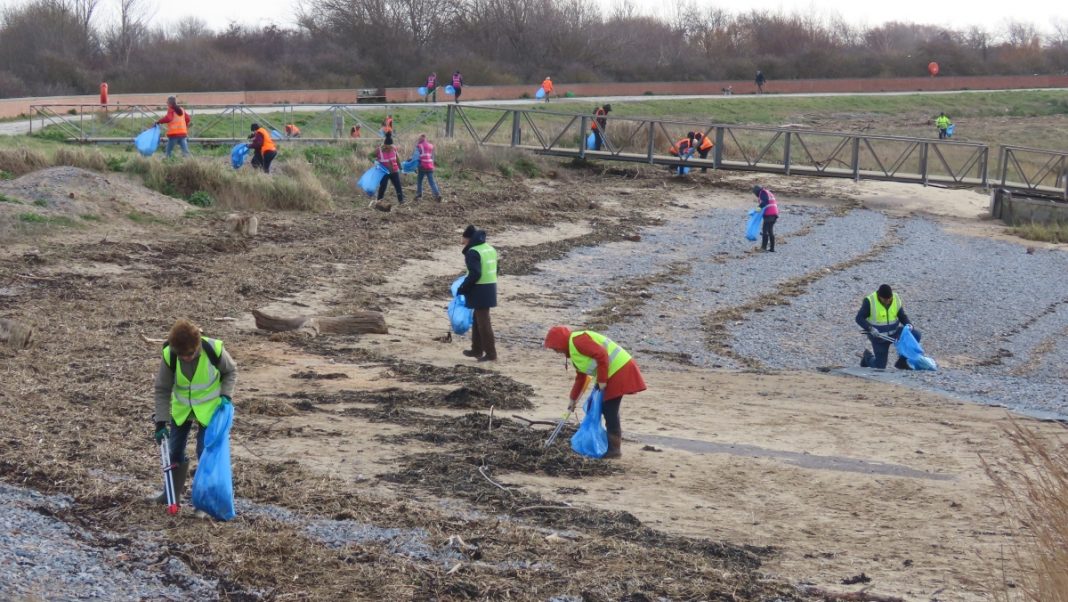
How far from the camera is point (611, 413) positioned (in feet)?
32.9

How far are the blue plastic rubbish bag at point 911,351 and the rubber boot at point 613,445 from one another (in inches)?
245

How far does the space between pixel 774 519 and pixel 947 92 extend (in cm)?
6766

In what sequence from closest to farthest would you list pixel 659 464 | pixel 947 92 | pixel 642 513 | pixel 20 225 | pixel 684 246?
pixel 642 513 < pixel 659 464 < pixel 20 225 < pixel 684 246 < pixel 947 92

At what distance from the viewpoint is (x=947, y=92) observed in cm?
7169

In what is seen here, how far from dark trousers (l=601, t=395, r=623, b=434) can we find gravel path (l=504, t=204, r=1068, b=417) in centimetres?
513

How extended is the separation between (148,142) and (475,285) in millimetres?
13073

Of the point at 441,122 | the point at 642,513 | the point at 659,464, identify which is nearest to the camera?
the point at 642,513

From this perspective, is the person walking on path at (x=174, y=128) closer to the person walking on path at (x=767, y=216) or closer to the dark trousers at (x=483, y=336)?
the person walking on path at (x=767, y=216)

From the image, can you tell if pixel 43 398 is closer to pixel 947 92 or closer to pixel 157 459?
pixel 157 459

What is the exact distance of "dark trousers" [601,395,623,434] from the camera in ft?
32.7

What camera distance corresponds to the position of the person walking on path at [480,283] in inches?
529

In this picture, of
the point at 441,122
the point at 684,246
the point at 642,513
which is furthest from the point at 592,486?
the point at 441,122

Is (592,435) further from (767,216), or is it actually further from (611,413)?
(767,216)

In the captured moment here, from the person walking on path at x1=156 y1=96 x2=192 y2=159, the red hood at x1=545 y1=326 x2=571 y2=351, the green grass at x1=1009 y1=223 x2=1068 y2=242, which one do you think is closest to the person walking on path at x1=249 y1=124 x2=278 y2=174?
the person walking on path at x1=156 y1=96 x2=192 y2=159
